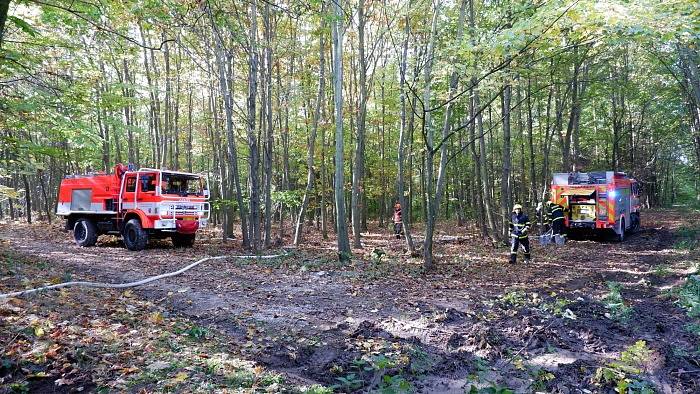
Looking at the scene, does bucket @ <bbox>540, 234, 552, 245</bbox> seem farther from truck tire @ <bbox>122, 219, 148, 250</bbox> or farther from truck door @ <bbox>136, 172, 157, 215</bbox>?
truck tire @ <bbox>122, 219, 148, 250</bbox>

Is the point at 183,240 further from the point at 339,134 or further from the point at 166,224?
the point at 339,134

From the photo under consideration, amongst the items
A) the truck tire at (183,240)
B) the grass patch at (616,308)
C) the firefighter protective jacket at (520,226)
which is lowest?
the grass patch at (616,308)

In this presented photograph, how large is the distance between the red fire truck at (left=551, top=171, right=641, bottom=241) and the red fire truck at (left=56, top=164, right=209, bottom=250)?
1438 cm

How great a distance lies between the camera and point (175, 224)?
539 inches

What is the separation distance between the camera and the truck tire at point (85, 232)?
14828 mm

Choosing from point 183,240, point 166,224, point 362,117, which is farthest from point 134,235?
point 362,117

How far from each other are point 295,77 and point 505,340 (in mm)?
15991

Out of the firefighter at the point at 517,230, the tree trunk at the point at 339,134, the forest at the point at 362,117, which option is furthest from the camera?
the firefighter at the point at 517,230

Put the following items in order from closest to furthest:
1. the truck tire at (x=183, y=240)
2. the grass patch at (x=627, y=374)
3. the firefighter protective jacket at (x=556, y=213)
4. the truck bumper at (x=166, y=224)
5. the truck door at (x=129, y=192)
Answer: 1. the grass patch at (x=627, y=374)
2. the truck bumper at (x=166, y=224)
3. the truck door at (x=129, y=192)
4. the truck tire at (x=183, y=240)
5. the firefighter protective jacket at (x=556, y=213)

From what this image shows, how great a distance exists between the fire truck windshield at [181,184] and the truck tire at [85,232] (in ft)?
12.4

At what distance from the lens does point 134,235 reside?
1386 cm

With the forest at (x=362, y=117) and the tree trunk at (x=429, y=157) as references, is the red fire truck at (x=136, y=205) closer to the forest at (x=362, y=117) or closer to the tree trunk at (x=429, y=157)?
the forest at (x=362, y=117)

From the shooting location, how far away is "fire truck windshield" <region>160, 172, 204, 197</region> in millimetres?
13734

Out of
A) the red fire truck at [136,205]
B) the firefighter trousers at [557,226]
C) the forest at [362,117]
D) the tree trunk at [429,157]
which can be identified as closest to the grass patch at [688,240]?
the forest at [362,117]
